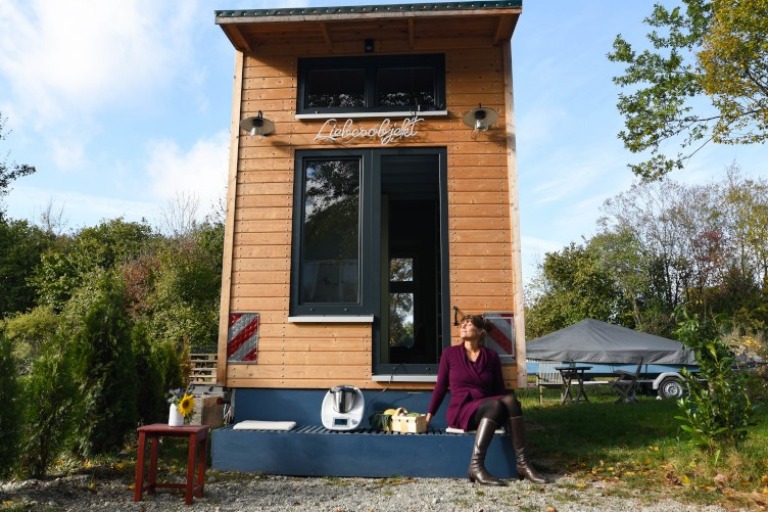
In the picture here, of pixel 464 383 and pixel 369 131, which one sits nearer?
pixel 464 383

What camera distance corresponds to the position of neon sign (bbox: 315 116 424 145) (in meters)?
5.64

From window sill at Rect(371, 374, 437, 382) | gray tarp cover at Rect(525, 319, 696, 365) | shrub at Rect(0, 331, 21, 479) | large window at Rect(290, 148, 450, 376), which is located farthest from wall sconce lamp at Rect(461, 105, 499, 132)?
gray tarp cover at Rect(525, 319, 696, 365)

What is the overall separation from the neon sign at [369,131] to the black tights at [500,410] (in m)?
2.65

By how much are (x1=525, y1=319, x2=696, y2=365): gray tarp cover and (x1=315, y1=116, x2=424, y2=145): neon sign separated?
7053 mm

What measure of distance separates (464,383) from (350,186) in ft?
7.31

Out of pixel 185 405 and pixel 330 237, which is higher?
pixel 330 237

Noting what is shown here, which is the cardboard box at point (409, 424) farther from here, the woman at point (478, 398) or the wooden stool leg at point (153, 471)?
the wooden stool leg at point (153, 471)

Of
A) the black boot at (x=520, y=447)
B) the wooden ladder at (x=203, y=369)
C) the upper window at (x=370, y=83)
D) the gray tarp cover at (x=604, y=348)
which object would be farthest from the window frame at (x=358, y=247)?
the wooden ladder at (x=203, y=369)

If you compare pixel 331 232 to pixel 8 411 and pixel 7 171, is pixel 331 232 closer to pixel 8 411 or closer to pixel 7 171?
pixel 8 411

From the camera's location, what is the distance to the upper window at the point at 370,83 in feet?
19.0

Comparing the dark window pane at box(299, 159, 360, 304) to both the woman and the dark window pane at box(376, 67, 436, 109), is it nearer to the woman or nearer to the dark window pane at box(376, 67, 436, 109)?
the dark window pane at box(376, 67, 436, 109)

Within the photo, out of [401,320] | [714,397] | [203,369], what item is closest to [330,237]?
[401,320]

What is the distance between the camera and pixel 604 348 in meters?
11.3

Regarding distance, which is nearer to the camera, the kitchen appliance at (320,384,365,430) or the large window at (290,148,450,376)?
the kitchen appliance at (320,384,365,430)
